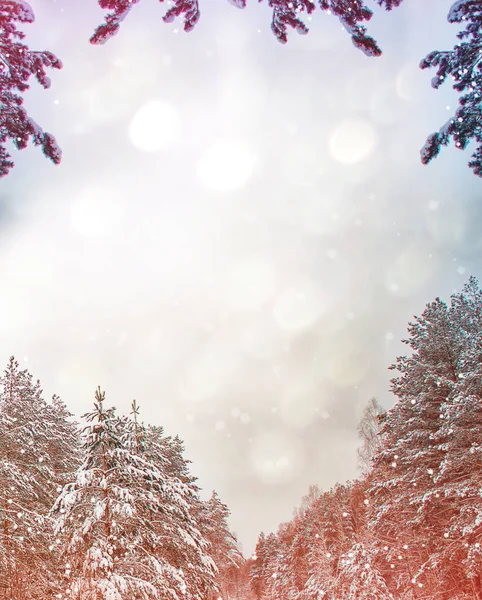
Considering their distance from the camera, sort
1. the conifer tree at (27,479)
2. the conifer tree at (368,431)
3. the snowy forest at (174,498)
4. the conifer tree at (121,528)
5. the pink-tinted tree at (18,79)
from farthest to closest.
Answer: the conifer tree at (368,431), the conifer tree at (27,479), the snowy forest at (174,498), the conifer tree at (121,528), the pink-tinted tree at (18,79)

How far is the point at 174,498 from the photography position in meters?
11.1

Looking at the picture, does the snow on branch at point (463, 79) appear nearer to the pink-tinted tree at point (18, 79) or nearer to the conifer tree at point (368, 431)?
the pink-tinted tree at point (18, 79)

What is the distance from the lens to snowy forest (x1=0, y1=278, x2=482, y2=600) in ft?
30.6

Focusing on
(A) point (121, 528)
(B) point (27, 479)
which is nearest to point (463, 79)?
(A) point (121, 528)

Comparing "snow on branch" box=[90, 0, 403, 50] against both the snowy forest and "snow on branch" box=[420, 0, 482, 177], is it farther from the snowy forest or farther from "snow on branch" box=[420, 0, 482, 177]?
the snowy forest

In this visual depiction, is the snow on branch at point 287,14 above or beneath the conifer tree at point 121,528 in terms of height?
above

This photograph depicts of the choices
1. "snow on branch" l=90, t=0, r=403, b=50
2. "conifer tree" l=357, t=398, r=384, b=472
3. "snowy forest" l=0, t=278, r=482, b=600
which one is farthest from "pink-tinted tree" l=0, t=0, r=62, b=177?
"conifer tree" l=357, t=398, r=384, b=472

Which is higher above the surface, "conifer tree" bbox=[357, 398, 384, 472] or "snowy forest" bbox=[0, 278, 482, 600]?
"conifer tree" bbox=[357, 398, 384, 472]

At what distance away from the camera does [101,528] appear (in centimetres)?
965

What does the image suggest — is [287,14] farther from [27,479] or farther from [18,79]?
[27,479]

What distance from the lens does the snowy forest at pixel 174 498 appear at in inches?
367

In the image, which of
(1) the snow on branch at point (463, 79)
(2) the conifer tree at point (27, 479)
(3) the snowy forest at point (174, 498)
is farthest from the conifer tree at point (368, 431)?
(1) the snow on branch at point (463, 79)

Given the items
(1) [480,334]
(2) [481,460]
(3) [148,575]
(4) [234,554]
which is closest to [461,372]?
(1) [480,334]

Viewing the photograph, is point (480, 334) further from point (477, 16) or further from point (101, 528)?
point (101, 528)
